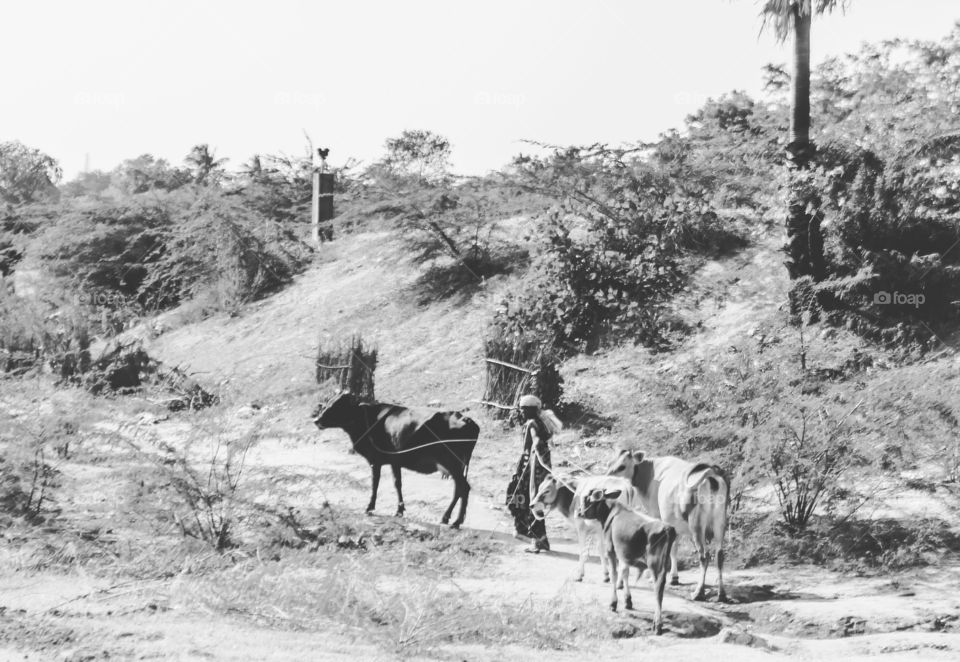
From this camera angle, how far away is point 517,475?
8.38 metres

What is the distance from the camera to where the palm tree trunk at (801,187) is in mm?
14250

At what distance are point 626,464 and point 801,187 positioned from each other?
801 cm

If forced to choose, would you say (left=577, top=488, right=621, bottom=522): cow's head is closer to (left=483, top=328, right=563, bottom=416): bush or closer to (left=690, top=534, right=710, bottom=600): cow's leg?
(left=690, top=534, right=710, bottom=600): cow's leg

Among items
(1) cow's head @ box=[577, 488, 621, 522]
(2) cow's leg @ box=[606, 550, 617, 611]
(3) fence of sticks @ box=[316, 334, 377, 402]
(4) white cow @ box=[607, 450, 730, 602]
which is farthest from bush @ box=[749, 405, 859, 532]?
(3) fence of sticks @ box=[316, 334, 377, 402]

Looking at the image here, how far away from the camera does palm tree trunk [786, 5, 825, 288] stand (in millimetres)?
14250

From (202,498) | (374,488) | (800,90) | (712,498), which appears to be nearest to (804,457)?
(712,498)

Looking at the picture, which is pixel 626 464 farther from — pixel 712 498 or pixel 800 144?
pixel 800 144

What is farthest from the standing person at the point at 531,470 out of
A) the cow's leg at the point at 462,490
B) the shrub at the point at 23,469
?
the shrub at the point at 23,469

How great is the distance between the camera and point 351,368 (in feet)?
45.4

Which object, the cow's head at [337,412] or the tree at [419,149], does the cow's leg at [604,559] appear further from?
the tree at [419,149]

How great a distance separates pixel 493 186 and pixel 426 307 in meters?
3.01

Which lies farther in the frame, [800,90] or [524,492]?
[800,90]

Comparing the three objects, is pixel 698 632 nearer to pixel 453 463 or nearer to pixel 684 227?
pixel 453 463

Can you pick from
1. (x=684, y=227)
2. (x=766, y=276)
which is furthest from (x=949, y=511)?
(x=684, y=227)
